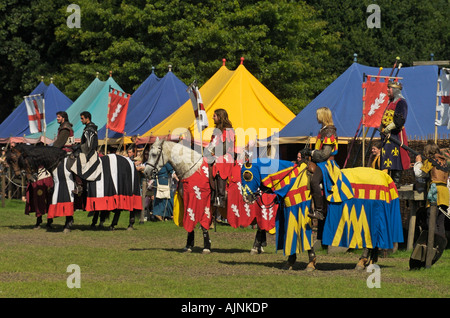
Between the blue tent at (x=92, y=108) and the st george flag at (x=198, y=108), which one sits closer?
the st george flag at (x=198, y=108)

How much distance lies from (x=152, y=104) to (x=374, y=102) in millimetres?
12669

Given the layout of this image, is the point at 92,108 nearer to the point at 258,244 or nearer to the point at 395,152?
the point at 258,244

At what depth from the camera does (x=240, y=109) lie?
80.0 ft

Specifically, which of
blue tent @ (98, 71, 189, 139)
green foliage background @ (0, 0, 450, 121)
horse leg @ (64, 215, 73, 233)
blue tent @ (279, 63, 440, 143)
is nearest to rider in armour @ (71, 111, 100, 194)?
horse leg @ (64, 215, 73, 233)

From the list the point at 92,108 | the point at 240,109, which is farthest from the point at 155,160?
the point at 92,108

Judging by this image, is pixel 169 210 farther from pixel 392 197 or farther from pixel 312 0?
pixel 312 0

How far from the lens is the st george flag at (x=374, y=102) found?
16.7m

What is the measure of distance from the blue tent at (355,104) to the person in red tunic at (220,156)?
7217mm

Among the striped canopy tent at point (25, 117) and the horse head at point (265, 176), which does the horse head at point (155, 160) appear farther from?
the striped canopy tent at point (25, 117)

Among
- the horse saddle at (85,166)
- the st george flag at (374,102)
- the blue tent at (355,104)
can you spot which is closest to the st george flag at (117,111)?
the blue tent at (355,104)

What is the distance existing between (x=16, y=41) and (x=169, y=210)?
23.2 meters

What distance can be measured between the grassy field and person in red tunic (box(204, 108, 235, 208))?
98cm
